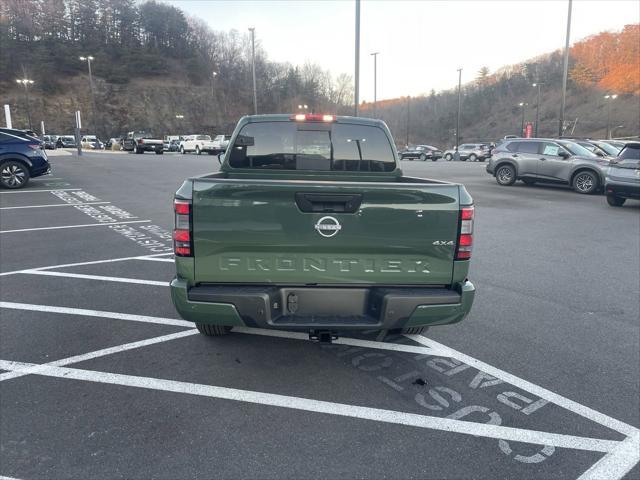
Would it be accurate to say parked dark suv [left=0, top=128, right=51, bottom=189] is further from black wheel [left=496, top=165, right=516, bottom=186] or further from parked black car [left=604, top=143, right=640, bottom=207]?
parked black car [left=604, top=143, right=640, bottom=207]

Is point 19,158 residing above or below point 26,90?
below

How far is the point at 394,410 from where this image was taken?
3.08m

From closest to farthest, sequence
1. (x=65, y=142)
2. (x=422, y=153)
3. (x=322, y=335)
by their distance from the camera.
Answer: (x=322, y=335) → (x=422, y=153) → (x=65, y=142)

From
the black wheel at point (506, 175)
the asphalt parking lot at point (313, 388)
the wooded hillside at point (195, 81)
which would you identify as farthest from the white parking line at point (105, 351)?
the wooded hillside at point (195, 81)

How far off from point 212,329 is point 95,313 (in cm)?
151

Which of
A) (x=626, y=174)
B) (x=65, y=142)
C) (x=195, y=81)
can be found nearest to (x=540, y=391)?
(x=626, y=174)

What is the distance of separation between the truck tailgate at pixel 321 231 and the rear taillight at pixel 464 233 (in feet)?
0.19

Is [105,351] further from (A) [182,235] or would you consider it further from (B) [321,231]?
(B) [321,231]

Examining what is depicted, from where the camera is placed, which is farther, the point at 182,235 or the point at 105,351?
the point at 105,351

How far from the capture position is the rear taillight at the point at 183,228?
299cm

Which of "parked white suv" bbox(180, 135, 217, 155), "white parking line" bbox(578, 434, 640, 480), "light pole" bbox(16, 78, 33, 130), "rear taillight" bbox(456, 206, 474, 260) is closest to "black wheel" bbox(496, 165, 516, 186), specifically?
"rear taillight" bbox(456, 206, 474, 260)

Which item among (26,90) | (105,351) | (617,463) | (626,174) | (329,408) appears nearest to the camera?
(617,463)

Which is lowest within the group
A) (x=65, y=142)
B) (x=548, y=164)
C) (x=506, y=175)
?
(x=506, y=175)

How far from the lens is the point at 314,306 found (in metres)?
3.06
